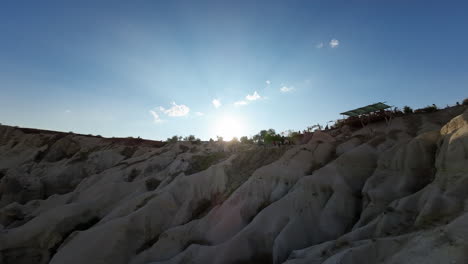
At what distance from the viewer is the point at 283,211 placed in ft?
30.6

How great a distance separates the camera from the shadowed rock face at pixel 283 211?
17.2ft

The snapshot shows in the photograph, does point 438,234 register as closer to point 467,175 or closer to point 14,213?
point 467,175

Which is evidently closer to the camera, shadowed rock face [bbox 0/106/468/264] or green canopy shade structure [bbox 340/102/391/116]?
shadowed rock face [bbox 0/106/468/264]

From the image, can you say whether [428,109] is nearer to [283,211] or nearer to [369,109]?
[369,109]

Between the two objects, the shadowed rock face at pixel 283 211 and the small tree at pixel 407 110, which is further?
the small tree at pixel 407 110

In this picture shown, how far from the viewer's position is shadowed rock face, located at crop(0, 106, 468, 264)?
5.25 metres

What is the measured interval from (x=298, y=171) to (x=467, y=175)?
6.90 metres

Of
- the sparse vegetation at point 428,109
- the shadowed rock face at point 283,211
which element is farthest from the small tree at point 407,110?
the shadowed rock face at point 283,211

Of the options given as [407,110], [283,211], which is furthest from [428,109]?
[283,211]

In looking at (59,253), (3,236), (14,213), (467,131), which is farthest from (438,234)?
(14,213)

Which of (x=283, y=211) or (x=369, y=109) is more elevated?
(x=369, y=109)

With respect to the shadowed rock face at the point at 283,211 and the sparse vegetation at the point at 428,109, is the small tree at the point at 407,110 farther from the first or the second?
the shadowed rock face at the point at 283,211

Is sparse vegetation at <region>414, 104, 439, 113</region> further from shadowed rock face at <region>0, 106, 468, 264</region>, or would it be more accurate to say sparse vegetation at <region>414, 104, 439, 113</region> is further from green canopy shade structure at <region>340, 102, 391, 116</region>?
shadowed rock face at <region>0, 106, 468, 264</region>

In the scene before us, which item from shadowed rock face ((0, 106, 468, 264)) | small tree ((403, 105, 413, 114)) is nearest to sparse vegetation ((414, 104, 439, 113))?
small tree ((403, 105, 413, 114))
